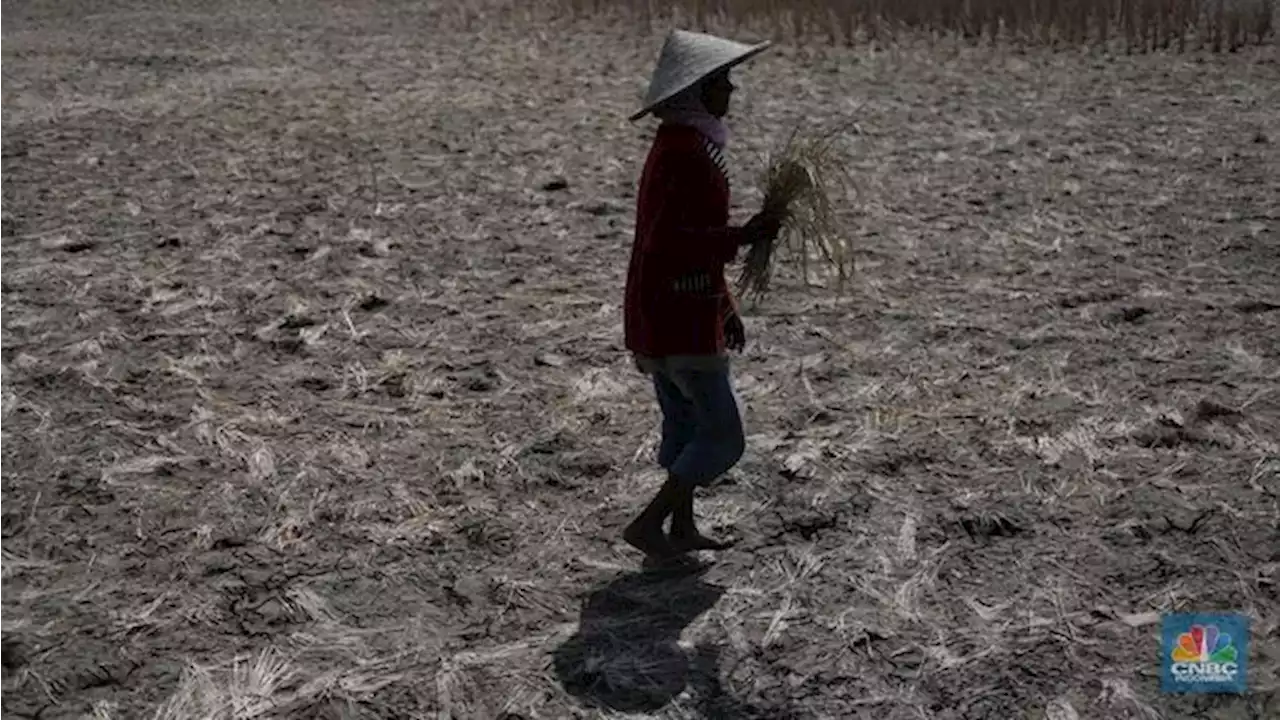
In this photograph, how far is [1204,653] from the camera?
11.1 ft

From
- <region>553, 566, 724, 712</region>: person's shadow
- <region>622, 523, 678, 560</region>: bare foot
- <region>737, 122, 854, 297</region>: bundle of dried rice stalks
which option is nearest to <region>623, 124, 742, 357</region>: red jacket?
<region>737, 122, 854, 297</region>: bundle of dried rice stalks

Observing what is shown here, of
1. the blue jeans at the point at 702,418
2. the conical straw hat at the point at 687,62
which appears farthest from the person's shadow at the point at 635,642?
the conical straw hat at the point at 687,62

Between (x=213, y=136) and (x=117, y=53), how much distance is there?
412cm

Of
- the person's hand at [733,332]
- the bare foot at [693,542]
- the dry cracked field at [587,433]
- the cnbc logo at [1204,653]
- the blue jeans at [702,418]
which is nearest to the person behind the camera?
the cnbc logo at [1204,653]

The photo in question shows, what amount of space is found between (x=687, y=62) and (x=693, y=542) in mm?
1243

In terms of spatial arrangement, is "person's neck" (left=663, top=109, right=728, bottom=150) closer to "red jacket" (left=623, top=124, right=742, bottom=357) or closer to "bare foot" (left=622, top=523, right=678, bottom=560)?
"red jacket" (left=623, top=124, right=742, bottom=357)

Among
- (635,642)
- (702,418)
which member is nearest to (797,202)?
(702,418)

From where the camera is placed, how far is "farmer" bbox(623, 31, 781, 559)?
3520 millimetres

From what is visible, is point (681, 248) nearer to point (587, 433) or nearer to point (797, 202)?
point (797, 202)

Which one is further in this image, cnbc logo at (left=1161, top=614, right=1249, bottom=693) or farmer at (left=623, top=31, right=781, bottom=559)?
farmer at (left=623, top=31, right=781, bottom=559)

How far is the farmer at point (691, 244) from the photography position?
352 centimetres

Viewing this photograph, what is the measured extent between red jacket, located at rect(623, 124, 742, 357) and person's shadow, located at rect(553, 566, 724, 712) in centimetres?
63

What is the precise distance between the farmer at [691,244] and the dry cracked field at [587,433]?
1.64 feet

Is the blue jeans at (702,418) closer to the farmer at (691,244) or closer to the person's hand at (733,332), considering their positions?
the farmer at (691,244)
